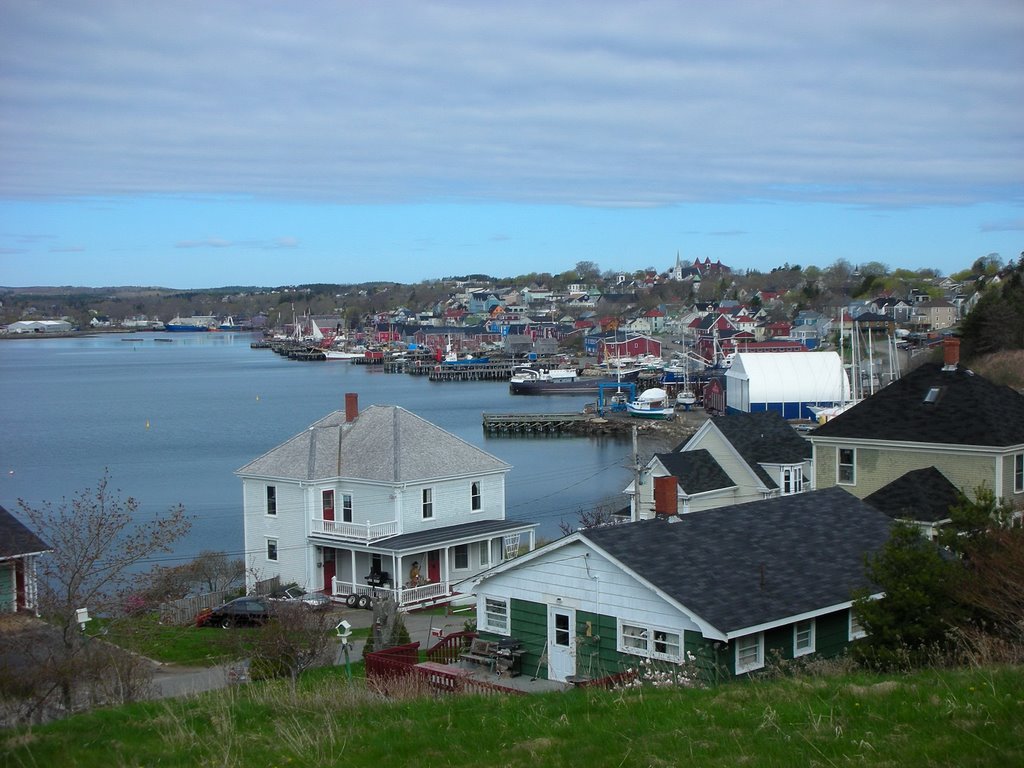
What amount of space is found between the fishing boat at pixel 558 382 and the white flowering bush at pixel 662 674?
111168mm

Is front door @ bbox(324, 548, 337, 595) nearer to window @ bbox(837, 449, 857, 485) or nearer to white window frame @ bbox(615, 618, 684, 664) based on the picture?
window @ bbox(837, 449, 857, 485)

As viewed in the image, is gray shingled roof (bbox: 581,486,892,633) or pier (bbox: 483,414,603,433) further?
pier (bbox: 483,414,603,433)

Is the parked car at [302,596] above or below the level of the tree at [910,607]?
below

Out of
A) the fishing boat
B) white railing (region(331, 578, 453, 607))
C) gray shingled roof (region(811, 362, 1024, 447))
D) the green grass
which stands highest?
gray shingled roof (region(811, 362, 1024, 447))

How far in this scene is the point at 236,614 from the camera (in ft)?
87.9

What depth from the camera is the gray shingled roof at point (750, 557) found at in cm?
1587

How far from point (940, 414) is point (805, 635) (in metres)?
12.2

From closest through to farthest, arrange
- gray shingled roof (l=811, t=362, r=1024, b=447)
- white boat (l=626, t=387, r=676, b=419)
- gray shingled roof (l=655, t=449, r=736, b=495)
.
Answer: gray shingled roof (l=811, t=362, r=1024, b=447), gray shingled roof (l=655, t=449, r=736, b=495), white boat (l=626, t=387, r=676, b=419)

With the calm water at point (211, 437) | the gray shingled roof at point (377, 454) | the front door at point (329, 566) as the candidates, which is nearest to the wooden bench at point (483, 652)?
the gray shingled roof at point (377, 454)

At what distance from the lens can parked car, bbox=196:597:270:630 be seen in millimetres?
26453

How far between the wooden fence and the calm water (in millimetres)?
11904

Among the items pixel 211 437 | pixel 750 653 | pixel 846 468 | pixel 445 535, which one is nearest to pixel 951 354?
pixel 846 468

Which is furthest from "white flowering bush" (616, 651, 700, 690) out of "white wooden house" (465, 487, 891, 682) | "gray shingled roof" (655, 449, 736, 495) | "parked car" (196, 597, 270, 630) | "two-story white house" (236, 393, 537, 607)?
"two-story white house" (236, 393, 537, 607)

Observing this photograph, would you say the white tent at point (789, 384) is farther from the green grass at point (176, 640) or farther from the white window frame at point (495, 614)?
the white window frame at point (495, 614)
